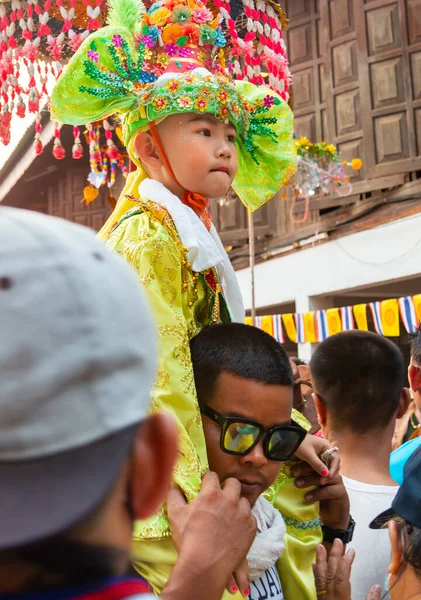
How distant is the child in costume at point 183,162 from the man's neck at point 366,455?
0.54m

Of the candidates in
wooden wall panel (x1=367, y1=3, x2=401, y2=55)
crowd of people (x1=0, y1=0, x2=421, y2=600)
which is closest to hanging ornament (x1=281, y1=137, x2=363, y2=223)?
wooden wall panel (x1=367, y1=3, x2=401, y2=55)

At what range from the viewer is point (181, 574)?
133 cm

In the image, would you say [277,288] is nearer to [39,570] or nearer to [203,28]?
[203,28]

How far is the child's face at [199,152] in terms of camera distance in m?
2.32

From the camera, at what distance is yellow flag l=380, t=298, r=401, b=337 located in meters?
7.70

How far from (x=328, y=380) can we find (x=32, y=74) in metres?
1.77

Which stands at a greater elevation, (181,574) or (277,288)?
(277,288)

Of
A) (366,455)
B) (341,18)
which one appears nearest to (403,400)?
(366,455)

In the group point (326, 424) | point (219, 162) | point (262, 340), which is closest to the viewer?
point (262, 340)

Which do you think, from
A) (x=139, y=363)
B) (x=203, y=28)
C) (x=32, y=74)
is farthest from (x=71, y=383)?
(x=32, y=74)

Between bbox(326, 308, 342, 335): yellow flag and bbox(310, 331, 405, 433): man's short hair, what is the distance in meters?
5.89

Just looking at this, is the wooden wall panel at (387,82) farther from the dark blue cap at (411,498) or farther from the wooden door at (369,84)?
the dark blue cap at (411,498)

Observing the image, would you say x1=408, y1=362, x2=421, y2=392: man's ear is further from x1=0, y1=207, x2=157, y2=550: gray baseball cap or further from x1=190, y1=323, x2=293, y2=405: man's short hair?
x1=0, y1=207, x2=157, y2=550: gray baseball cap

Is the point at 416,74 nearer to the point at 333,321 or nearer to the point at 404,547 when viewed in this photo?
the point at 333,321
